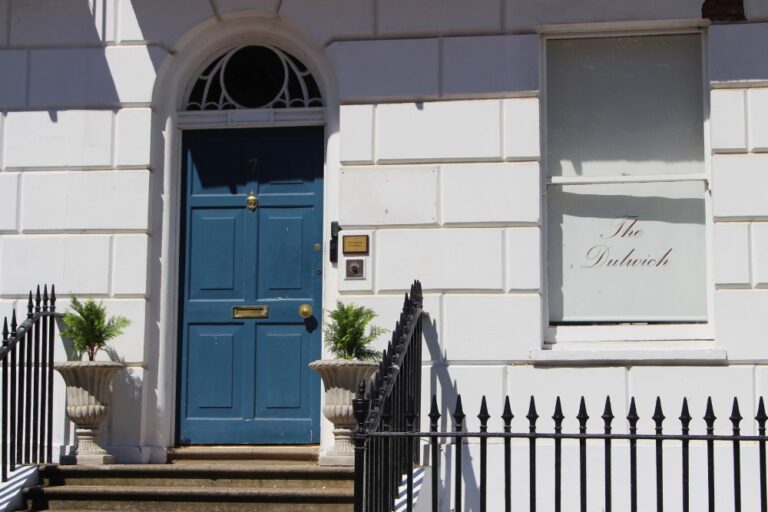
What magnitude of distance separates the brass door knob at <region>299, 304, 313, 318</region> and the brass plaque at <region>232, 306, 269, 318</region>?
0.87 feet

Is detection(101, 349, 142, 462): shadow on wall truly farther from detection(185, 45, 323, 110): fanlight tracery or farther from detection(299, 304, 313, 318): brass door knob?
detection(185, 45, 323, 110): fanlight tracery

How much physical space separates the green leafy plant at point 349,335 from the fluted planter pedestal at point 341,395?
0.65ft

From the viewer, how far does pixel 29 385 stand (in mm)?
8797

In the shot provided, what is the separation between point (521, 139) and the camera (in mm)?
9266

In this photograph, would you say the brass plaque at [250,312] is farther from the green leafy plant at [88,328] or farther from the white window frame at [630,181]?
the white window frame at [630,181]

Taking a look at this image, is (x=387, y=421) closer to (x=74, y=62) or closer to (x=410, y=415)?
(x=410, y=415)

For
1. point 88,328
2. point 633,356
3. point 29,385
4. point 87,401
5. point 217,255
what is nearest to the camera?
point 29,385

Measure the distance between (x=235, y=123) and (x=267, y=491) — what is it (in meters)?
3.00

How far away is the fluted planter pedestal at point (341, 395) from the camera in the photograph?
28.2 ft

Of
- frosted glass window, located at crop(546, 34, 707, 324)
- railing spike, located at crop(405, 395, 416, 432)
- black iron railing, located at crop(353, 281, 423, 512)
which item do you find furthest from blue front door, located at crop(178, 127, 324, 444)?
frosted glass window, located at crop(546, 34, 707, 324)

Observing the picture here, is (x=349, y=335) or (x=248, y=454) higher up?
(x=349, y=335)

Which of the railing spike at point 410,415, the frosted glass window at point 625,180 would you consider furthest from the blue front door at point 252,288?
the frosted glass window at point 625,180

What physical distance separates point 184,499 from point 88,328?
5.08ft

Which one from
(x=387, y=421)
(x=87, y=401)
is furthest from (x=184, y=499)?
(x=387, y=421)
